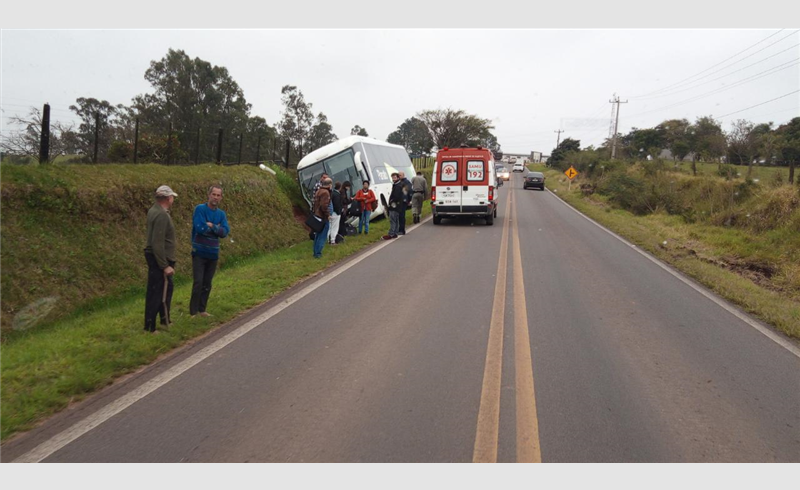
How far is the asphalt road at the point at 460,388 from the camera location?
353 cm

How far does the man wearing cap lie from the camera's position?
5648mm

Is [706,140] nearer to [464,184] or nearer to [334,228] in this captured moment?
[464,184]

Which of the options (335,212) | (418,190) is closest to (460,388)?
(335,212)

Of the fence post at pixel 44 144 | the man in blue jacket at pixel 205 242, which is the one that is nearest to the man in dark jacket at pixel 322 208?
the man in blue jacket at pixel 205 242

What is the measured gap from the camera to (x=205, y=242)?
251 inches

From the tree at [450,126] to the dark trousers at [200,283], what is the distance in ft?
214

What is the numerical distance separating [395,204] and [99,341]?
31.9 feet

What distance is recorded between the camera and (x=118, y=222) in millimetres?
9656

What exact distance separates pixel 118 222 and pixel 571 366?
8450 mm

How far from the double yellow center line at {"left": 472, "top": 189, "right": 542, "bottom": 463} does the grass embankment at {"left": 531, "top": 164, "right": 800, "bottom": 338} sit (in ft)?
11.5

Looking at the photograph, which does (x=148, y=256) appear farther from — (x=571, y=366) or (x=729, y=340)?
(x=729, y=340)

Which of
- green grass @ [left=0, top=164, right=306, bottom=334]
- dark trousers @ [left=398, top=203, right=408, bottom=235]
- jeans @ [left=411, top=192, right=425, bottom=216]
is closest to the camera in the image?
green grass @ [left=0, top=164, right=306, bottom=334]

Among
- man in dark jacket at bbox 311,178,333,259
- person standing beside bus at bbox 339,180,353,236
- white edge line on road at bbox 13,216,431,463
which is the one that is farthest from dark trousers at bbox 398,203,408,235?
white edge line on road at bbox 13,216,431,463

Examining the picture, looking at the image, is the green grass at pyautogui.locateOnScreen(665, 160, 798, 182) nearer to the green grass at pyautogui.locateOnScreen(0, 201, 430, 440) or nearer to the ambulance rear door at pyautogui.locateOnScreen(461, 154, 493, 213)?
the ambulance rear door at pyautogui.locateOnScreen(461, 154, 493, 213)
